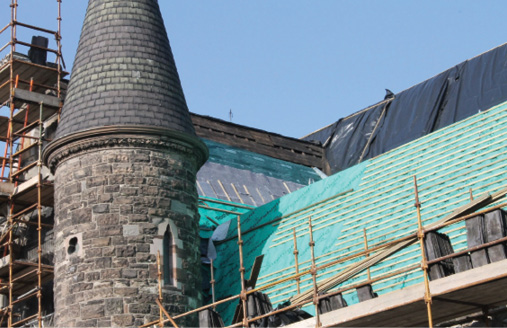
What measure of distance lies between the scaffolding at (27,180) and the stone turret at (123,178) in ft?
6.14

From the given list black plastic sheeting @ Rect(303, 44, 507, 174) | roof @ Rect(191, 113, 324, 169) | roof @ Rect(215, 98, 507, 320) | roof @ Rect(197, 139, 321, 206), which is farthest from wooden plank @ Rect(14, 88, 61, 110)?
black plastic sheeting @ Rect(303, 44, 507, 174)

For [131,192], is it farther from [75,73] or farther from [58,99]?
[58,99]

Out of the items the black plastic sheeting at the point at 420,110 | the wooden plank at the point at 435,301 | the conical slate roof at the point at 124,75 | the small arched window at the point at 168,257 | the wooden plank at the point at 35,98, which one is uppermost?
the black plastic sheeting at the point at 420,110

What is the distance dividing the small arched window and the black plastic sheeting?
11.0 metres

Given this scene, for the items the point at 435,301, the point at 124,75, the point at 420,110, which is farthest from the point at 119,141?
the point at 420,110

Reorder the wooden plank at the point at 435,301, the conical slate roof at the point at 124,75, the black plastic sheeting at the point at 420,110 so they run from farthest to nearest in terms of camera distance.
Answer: the black plastic sheeting at the point at 420,110 < the conical slate roof at the point at 124,75 < the wooden plank at the point at 435,301

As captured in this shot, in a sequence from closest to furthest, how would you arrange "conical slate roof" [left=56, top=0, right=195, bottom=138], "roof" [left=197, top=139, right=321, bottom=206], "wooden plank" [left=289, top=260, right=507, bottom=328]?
1. "wooden plank" [left=289, top=260, right=507, bottom=328]
2. "conical slate roof" [left=56, top=0, right=195, bottom=138]
3. "roof" [left=197, top=139, right=321, bottom=206]

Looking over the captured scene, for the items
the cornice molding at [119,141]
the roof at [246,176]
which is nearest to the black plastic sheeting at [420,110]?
the roof at [246,176]

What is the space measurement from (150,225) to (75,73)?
4087mm

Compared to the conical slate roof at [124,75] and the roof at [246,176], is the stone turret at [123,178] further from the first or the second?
the roof at [246,176]

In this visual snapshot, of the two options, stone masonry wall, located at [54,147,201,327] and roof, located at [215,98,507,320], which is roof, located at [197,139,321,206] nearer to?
roof, located at [215,98,507,320]

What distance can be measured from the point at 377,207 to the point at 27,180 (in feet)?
26.1

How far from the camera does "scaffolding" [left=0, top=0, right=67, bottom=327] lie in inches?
931

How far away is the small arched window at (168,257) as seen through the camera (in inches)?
810
